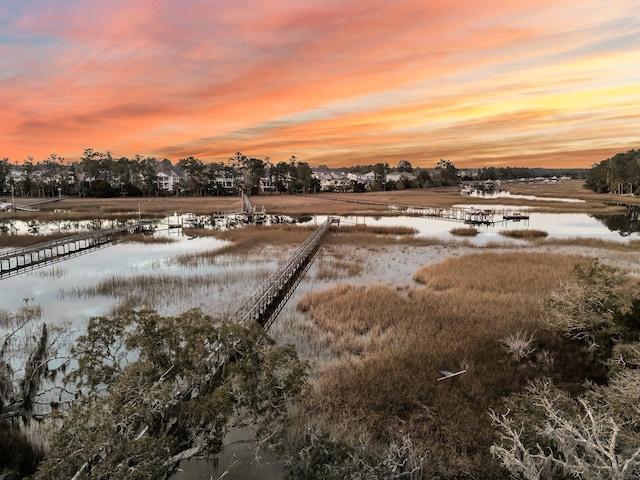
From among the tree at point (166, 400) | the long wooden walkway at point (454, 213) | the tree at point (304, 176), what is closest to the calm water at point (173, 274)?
the tree at point (166, 400)

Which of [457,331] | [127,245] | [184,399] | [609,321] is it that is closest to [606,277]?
[609,321]

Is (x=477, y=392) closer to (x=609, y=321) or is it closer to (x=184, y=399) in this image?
(x=609, y=321)

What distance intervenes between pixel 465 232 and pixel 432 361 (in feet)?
143

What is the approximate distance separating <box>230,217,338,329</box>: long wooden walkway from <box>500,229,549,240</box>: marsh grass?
29408 millimetres

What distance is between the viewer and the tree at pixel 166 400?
7391 millimetres

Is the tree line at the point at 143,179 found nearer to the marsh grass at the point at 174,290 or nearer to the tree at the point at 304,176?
the tree at the point at 304,176

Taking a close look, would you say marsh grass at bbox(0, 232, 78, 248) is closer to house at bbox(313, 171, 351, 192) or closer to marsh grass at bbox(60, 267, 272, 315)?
marsh grass at bbox(60, 267, 272, 315)

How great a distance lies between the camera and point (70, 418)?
27.0 ft

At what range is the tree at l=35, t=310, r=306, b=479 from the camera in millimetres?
7391

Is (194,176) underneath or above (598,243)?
above

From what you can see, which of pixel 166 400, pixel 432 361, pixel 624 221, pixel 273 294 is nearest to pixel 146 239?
pixel 273 294

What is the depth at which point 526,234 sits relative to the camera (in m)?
52.5

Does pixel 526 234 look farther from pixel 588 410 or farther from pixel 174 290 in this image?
pixel 588 410

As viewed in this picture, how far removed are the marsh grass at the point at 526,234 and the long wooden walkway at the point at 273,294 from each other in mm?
29408
